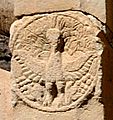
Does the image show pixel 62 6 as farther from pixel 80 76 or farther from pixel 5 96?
pixel 5 96

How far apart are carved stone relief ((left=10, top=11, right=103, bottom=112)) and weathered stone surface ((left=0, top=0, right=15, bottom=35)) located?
335 mm

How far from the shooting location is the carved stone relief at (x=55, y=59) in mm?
2779

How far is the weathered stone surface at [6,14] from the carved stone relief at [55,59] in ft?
1.10

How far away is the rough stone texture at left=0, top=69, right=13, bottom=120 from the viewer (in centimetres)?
304

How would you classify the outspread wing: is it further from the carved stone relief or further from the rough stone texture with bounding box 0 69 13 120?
the rough stone texture with bounding box 0 69 13 120

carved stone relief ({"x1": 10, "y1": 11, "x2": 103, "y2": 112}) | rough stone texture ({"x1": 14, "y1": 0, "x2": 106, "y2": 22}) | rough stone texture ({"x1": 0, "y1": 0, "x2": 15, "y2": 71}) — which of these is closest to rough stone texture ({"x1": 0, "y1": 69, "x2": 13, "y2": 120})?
rough stone texture ({"x1": 0, "y1": 0, "x2": 15, "y2": 71})

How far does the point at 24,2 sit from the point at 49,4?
9 centimetres

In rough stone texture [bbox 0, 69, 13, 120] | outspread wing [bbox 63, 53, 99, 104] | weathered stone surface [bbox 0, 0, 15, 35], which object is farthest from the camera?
weathered stone surface [bbox 0, 0, 15, 35]

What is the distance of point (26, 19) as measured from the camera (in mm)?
2883

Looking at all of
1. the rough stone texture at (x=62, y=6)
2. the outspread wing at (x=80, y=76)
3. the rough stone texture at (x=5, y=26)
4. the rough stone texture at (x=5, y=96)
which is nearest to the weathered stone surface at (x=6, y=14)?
the rough stone texture at (x=5, y=26)

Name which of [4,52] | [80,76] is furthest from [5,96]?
[80,76]

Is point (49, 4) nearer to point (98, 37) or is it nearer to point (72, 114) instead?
point (98, 37)

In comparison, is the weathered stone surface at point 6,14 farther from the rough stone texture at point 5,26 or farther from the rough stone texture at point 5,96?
the rough stone texture at point 5,96

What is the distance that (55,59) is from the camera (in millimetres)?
2812
